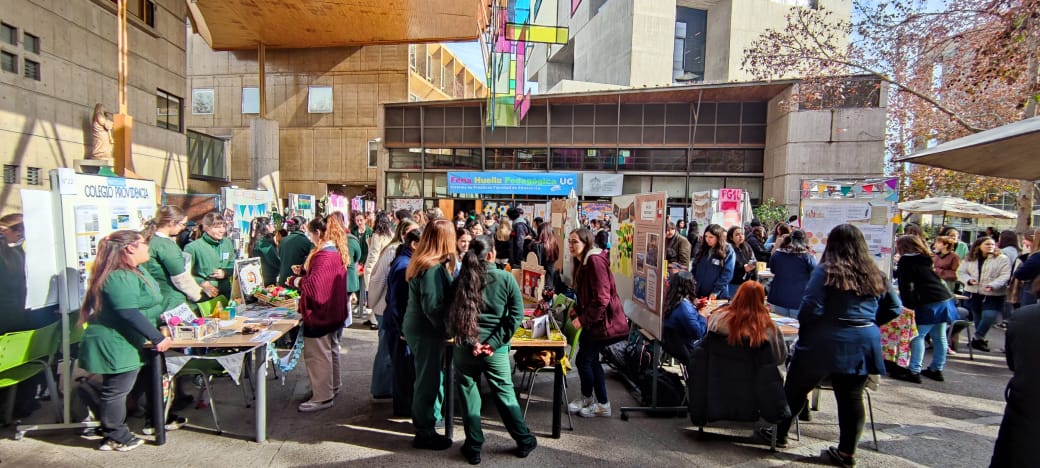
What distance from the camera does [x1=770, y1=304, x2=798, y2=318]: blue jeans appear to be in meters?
5.82

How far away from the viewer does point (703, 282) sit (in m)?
6.43

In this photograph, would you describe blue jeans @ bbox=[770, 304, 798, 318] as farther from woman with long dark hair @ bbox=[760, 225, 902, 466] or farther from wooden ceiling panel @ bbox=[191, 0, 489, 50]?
wooden ceiling panel @ bbox=[191, 0, 489, 50]

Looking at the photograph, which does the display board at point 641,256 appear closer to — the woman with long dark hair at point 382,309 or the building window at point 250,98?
the woman with long dark hair at point 382,309

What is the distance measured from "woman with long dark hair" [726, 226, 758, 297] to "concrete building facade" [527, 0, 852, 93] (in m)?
20.2

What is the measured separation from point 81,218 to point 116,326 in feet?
4.37

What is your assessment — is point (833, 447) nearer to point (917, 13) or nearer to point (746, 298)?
point (746, 298)

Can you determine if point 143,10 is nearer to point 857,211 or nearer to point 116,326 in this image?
point 116,326

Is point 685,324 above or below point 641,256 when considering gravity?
below

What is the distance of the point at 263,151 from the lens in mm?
22500

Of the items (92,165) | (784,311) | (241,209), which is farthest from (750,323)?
(92,165)

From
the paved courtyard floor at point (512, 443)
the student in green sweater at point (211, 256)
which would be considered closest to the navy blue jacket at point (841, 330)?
the paved courtyard floor at point (512, 443)

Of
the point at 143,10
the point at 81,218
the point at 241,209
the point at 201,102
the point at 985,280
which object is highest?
the point at 143,10

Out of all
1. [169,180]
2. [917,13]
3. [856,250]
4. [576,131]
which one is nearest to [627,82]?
[576,131]

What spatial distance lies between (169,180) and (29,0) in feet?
22.6
